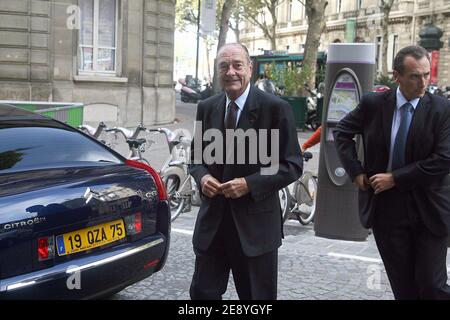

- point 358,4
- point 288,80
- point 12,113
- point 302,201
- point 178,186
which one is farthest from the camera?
point 358,4

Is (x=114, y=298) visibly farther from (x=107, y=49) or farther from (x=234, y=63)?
(x=107, y=49)

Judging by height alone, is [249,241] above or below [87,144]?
below

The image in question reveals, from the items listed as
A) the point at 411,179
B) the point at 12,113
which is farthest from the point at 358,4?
the point at 411,179

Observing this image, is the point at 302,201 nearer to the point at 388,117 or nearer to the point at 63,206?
the point at 388,117

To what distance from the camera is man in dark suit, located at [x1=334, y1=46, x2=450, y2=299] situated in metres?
3.12

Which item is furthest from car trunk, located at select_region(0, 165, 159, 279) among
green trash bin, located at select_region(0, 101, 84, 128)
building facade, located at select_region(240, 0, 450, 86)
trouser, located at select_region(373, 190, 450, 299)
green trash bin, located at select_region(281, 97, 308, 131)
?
building facade, located at select_region(240, 0, 450, 86)

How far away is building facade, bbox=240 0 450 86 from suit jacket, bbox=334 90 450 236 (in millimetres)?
34023

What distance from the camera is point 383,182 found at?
3172mm

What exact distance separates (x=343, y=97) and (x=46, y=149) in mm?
3422

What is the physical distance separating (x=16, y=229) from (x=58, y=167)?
30.9 inches

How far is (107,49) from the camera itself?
56.7ft
